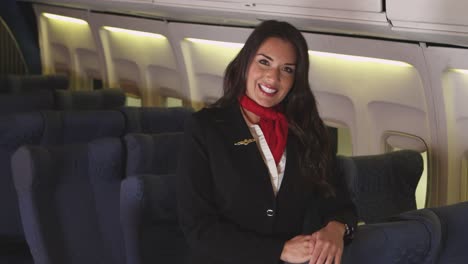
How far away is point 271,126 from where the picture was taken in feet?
9.33

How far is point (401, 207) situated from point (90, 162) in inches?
48.7

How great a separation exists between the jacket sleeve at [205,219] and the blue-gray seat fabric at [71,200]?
1081mm

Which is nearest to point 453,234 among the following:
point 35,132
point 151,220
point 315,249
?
point 315,249

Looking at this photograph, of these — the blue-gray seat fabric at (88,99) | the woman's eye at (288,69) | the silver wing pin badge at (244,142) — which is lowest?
the silver wing pin badge at (244,142)

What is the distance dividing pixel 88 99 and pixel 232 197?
11.8ft

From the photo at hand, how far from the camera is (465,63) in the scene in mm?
3912

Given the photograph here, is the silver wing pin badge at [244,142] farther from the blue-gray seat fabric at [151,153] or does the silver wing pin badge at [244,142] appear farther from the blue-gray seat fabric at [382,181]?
the blue-gray seat fabric at [151,153]

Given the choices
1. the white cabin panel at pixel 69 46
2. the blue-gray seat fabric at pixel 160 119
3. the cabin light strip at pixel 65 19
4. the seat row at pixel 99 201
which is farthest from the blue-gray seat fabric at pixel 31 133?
the cabin light strip at pixel 65 19

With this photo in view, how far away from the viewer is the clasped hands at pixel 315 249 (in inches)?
99.6

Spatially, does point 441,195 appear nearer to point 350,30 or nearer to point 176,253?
point 350,30

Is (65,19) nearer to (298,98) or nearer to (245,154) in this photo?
(298,98)

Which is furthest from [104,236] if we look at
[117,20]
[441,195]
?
[117,20]

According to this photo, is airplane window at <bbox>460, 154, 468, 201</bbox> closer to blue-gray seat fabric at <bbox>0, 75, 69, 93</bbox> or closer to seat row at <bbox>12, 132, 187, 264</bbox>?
seat row at <bbox>12, 132, 187, 264</bbox>

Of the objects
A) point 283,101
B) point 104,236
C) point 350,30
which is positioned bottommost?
point 104,236
